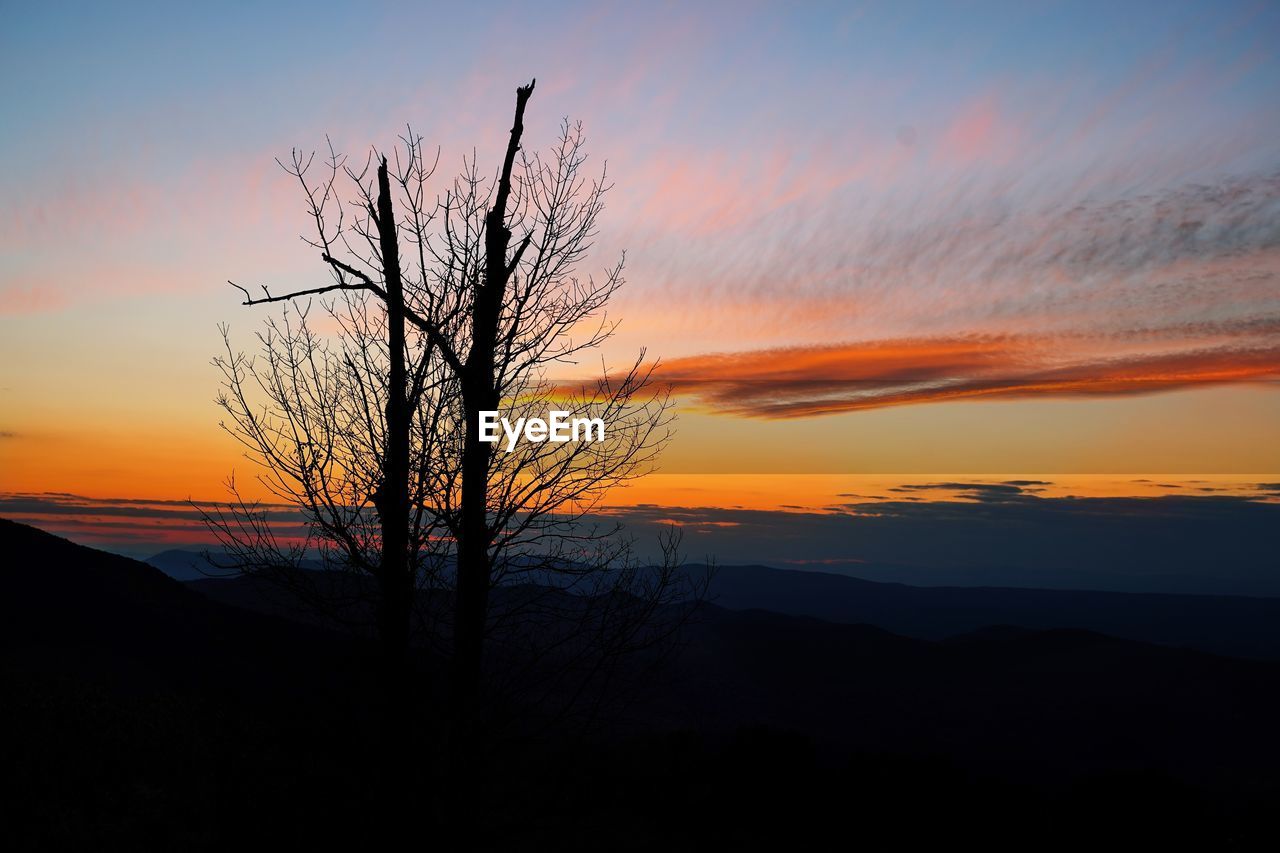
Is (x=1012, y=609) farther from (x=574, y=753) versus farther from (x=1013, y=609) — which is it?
(x=574, y=753)

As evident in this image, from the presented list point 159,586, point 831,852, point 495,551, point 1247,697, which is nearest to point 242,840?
point 495,551

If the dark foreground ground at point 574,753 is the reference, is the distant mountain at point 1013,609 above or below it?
below

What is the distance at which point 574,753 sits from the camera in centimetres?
838

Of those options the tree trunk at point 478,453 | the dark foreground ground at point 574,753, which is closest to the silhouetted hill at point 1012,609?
the dark foreground ground at point 574,753

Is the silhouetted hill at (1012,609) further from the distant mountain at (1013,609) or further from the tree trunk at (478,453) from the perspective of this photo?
the tree trunk at (478,453)

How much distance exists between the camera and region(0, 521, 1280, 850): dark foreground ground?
46.3ft

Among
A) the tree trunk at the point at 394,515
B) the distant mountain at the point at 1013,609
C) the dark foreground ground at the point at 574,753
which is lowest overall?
the distant mountain at the point at 1013,609

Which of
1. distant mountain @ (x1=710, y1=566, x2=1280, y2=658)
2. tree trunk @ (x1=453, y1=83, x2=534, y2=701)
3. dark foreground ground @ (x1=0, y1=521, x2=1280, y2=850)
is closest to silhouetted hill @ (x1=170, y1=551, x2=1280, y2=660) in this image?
distant mountain @ (x1=710, y1=566, x2=1280, y2=658)

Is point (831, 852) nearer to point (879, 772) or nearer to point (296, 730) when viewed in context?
point (879, 772)

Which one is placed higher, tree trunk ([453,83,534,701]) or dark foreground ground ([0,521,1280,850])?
tree trunk ([453,83,534,701])

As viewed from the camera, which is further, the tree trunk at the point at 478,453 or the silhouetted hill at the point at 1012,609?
the silhouetted hill at the point at 1012,609

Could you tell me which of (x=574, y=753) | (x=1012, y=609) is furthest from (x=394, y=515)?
(x=1012, y=609)

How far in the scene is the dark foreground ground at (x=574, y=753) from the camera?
14.1m

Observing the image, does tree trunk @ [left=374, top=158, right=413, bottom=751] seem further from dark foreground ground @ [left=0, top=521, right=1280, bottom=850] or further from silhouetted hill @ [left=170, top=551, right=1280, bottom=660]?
silhouetted hill @ [left=170, top=551, right=1280, bottom=660]
